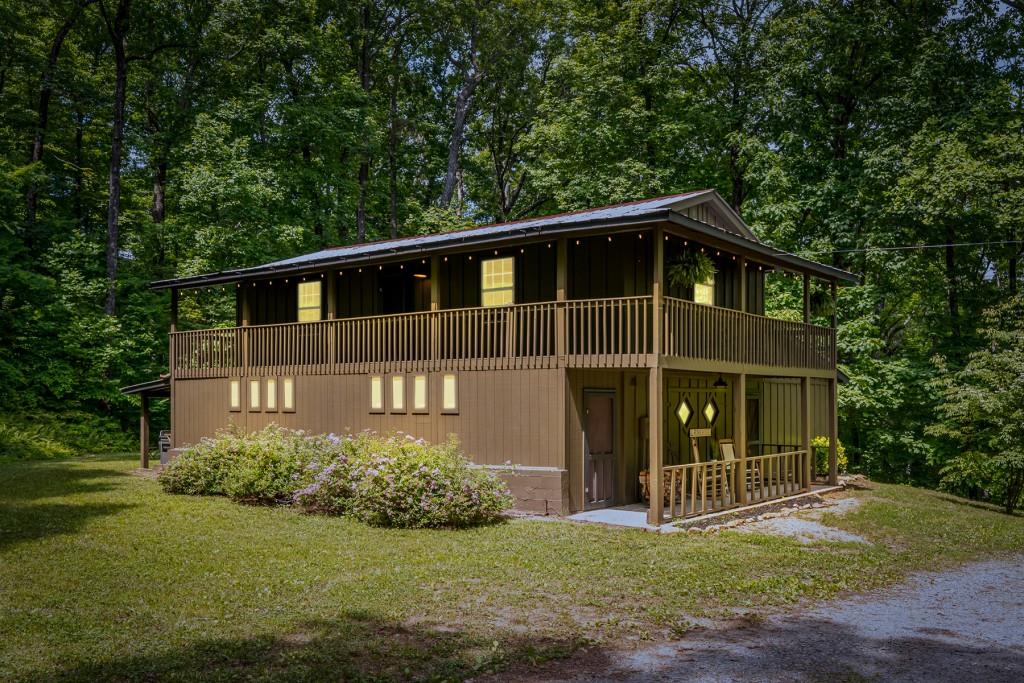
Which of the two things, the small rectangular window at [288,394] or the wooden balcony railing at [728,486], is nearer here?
the wooden balcony railing at [728,486]

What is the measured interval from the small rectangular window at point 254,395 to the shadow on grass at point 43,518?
5887 millimetres

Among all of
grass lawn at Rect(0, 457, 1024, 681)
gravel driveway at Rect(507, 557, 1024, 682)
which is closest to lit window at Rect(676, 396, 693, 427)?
grass lawn at Rect(0, 457, 1024, 681)

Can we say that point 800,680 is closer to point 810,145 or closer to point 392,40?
point 810,145

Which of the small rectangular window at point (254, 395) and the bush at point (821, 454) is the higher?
the small rectangular window at point (254, 395)

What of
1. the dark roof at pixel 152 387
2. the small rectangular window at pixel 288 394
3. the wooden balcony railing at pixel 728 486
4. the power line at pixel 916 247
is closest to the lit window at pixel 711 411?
the wooden balcony railing at pixel 728 486

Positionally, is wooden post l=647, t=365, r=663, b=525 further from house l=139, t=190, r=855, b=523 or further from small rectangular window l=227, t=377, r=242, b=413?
small rectangular window l=227, t=377, r=242, b=413

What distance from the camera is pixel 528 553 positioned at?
1173cm

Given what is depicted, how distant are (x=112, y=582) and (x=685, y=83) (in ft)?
93.9

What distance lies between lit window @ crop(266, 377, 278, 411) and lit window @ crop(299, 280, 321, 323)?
1.79m

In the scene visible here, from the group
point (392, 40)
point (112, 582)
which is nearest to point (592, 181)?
point (392, 40)

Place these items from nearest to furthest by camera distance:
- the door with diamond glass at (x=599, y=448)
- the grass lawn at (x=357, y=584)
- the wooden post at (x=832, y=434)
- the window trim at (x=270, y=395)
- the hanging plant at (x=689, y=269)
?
the grass lawn at (x=357, y=584)
the door with diamond glass at (x=599, y=448)
the hanging plant at (x=689, y=269)
the wooden post at (x=832, y=434)
the window trim at (x=270, y=395)

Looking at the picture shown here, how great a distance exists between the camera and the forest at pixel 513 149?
1031 inches

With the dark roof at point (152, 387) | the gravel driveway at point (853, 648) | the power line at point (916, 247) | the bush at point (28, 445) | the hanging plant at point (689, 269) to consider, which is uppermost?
the power line at point (916, 247)

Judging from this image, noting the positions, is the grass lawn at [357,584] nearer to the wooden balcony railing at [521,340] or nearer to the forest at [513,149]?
the wooden balcony railing at [521,340]
